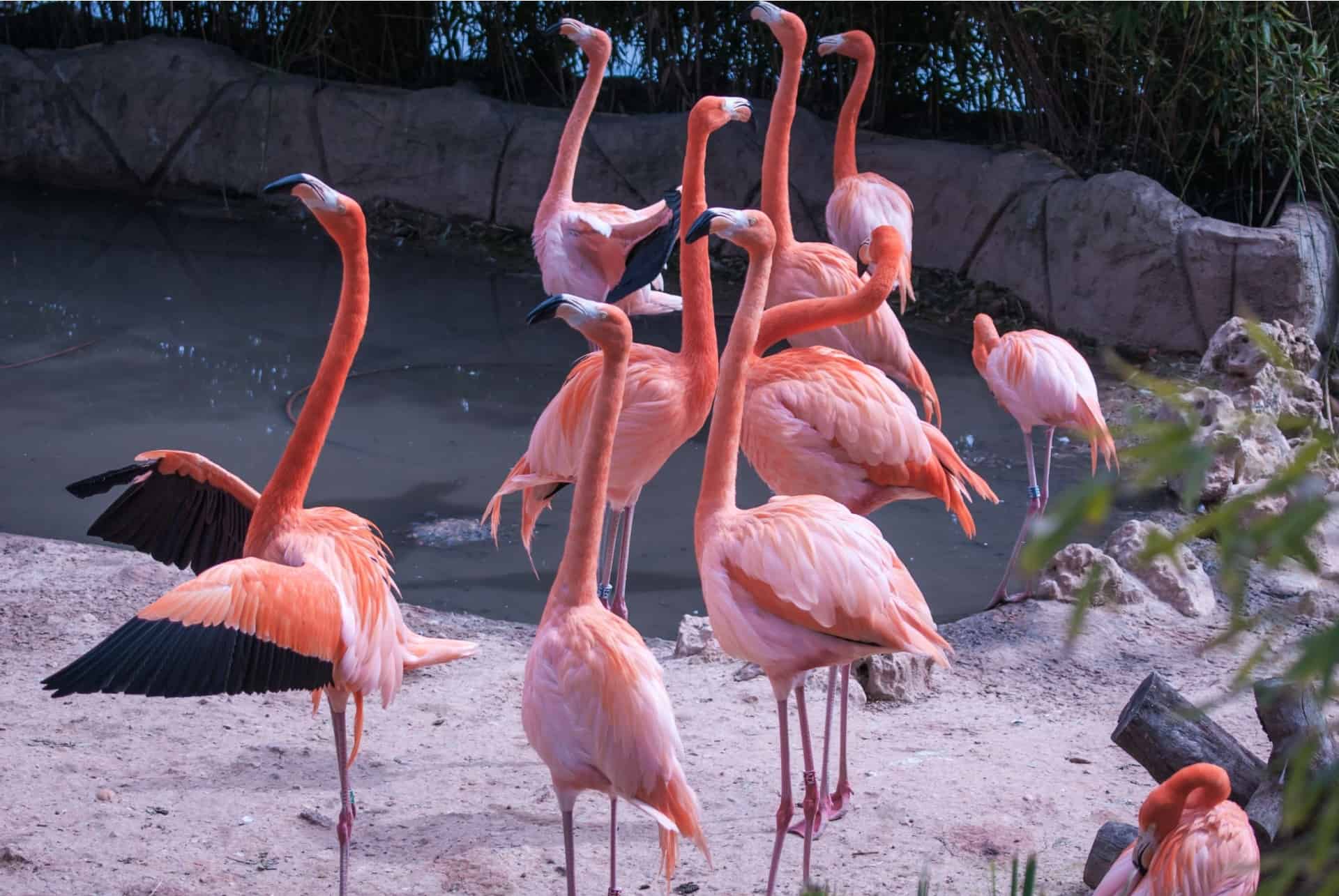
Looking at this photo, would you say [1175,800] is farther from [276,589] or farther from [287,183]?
[287,183]

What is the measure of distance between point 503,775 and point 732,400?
A: 1.05 meters

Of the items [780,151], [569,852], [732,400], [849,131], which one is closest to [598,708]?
[569,852]

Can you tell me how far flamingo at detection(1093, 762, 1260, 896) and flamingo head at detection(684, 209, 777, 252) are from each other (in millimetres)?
1360

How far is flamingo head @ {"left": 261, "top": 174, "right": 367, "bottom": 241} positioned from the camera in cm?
265

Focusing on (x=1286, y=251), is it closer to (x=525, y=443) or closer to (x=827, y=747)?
(x=525, y=443)

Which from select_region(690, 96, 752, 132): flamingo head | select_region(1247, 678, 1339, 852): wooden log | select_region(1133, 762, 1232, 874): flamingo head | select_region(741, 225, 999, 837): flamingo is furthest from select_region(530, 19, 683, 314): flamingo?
select_region(1133, 762, 1232, 874): flamingo head

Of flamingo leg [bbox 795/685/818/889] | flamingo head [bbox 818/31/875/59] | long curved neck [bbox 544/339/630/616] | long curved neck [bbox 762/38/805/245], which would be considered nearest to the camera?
long curved neck [bbox 544/339/630/616]

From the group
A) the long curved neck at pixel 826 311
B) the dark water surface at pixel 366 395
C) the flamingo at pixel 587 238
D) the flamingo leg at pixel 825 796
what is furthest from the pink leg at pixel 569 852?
the flamingo at pixel 587 238

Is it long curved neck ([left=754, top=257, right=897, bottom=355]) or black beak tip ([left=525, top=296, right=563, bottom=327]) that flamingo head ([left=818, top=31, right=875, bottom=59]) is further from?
black beak tip ([left=525, top=296, right=563, bottom=327])

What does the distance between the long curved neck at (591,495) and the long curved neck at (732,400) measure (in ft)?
0.94

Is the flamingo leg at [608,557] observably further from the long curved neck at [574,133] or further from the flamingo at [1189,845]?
the flamingo at [1189,845]

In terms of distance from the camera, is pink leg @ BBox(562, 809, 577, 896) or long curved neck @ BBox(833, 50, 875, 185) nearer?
pink leg @ BBox(562, 809, 577, 896)

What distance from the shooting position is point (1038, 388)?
4.06 metres

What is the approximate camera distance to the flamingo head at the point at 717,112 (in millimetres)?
3537
